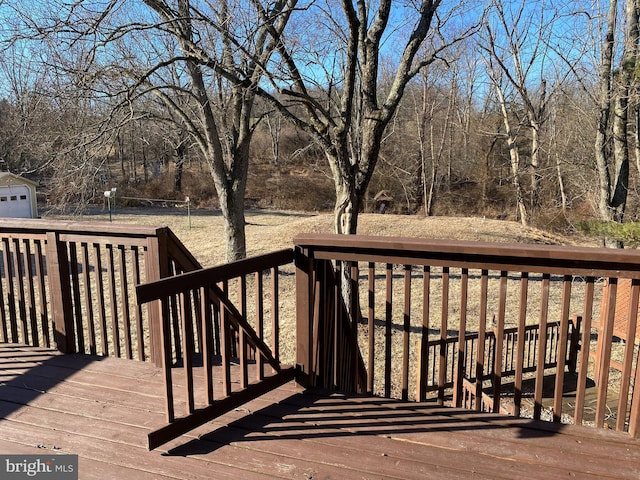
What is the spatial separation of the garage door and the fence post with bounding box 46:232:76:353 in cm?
1897

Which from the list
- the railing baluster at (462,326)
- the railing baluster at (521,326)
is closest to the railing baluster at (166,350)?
the railing baluster at (462,326)

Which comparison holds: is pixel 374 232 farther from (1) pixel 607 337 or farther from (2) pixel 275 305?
(1) pixel 607 337

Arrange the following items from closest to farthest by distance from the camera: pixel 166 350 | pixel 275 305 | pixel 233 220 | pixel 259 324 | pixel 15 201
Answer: pixel 166 350 → pixel 275 305 → pixel 259 324 → pixel 233 220 → pixel 15 201

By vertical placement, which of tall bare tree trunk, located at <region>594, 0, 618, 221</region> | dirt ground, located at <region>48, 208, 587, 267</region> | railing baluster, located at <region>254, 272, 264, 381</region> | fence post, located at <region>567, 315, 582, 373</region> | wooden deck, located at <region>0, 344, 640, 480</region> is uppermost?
tall bare tree trunk, located at <region>594, 0, 618, 221</region>

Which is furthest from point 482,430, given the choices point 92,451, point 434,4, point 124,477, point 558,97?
point 558,97

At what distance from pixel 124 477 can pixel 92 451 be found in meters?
0.30

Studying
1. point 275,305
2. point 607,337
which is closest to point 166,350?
point 275,305

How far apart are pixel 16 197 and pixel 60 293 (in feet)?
65.0

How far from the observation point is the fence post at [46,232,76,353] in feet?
10.8

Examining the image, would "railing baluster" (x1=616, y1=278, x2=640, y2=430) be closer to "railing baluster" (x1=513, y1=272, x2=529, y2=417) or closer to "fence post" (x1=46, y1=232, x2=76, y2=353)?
"railing baluster" (x1=513, y1=272, x2=529, y2=417)

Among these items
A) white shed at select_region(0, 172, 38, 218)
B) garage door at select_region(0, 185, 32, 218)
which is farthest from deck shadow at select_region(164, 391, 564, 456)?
garage door at select_region(0, 185, 32, 218)

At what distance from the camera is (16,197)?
1992 cm

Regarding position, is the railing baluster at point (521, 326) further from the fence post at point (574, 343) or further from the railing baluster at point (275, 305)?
the fence post at point (574, 343)

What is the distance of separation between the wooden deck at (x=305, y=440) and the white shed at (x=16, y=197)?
779 inches
